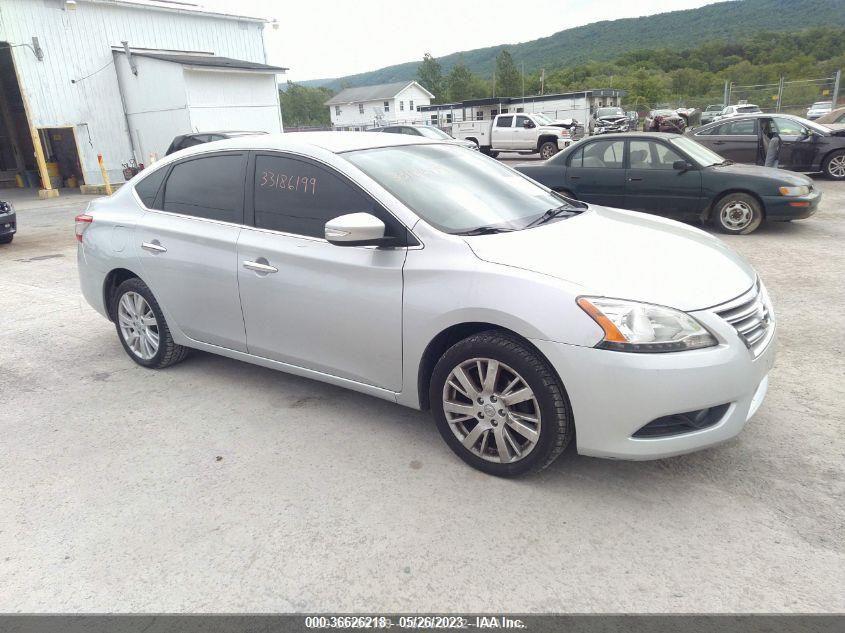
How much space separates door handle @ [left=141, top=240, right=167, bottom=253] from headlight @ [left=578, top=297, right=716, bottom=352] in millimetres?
3004

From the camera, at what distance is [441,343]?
3125 mm

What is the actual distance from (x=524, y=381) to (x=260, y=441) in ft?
5.47

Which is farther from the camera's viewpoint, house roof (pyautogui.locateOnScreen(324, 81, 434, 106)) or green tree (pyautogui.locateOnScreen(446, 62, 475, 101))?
green tree (pyautogui.locateOnScreen(446, 62, 475, 101))

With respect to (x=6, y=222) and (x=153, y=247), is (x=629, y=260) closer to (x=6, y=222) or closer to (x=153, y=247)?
(x=153, y=247)

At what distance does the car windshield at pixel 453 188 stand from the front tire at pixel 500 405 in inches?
28.2

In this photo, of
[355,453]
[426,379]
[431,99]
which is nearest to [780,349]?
[426,379]

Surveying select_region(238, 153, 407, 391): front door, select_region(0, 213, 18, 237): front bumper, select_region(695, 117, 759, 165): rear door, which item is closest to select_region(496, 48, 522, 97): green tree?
select_region(695, 117, 759, 165): rear door

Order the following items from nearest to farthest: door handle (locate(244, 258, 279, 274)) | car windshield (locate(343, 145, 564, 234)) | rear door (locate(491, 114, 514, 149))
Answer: car windshield (locate(343, 145, 564, 234)) < door handle (locate(244, 258, 279, 274)) < rear door (locate(491, 114, 514, 149))

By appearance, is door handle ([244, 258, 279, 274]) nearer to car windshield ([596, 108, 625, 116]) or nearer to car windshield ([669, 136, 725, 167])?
car windshield ([669, 136, 725, 167])

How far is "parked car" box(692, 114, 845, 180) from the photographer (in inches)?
503

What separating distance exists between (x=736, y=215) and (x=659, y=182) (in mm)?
1173

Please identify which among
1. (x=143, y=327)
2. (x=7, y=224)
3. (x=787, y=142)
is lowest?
(x=7, y=224)

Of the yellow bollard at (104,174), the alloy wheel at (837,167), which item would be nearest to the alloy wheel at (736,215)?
the alloy wheel at (837,167)

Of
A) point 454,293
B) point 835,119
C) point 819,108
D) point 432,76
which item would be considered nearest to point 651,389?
point 454,293
